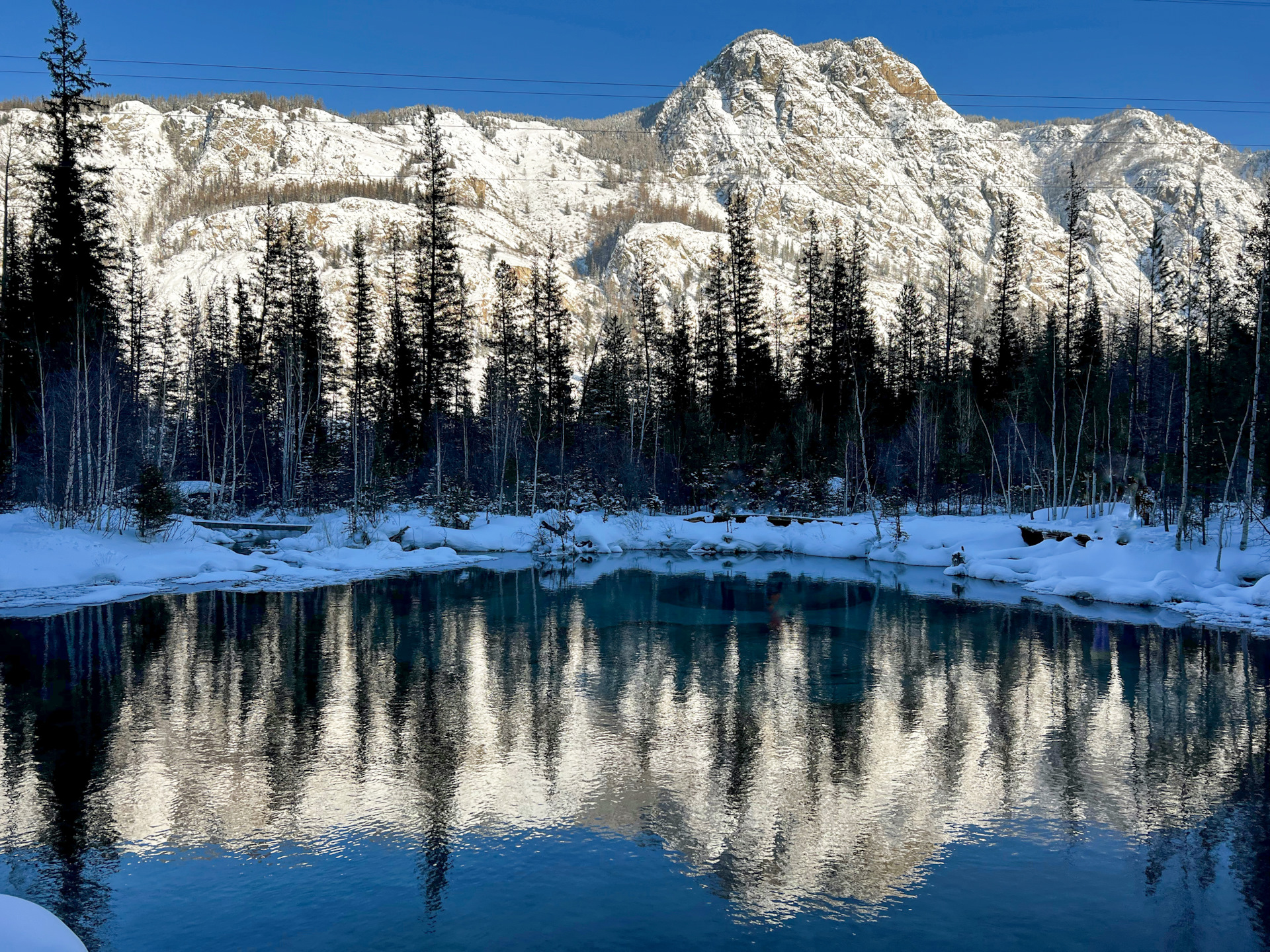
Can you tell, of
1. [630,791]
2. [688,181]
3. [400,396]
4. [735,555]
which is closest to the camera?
[630,791]

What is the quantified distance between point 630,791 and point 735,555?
25220 mm

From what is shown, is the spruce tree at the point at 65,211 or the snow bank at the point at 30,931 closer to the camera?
the snow bank at the point at 30,931

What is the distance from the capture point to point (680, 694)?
1159 centimetres

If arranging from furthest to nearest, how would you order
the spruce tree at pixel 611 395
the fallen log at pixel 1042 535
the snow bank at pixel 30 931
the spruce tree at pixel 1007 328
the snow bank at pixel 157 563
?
the spruce tree at pixel 1007 328, the spruce tree at pixel 611 395, the fallen log at pixel 1042 535, the snow bank at pixel 157 563, the snow bank at pixel 30 931

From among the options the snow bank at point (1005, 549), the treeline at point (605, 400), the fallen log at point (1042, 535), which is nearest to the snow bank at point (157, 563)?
the treeline at point (605, 400)

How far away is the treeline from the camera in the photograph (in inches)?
1066

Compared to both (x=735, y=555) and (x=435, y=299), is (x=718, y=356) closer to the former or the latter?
(x=435, y=299)

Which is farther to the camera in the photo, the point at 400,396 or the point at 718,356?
the point at 718,356

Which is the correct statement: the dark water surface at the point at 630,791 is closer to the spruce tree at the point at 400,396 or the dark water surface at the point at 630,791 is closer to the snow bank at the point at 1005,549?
the snow bank at the point at 1005,549

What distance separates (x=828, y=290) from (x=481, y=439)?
83.6 ft

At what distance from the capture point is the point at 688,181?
16350 centimetres

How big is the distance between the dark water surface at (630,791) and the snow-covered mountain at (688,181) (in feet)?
338

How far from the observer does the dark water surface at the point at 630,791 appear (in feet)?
18.8

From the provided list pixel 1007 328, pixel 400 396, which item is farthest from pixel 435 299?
pixel 1007 328
